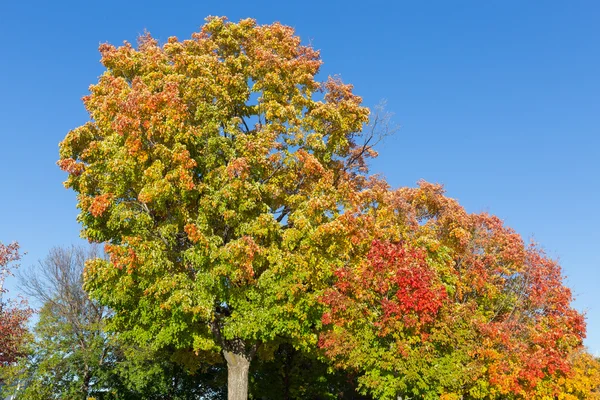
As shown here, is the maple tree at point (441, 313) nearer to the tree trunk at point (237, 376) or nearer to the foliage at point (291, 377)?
the tree trunk at point (237, 376)

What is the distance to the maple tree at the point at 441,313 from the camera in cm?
2012

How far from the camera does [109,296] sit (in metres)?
20.1

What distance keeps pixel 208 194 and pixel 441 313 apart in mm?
10713

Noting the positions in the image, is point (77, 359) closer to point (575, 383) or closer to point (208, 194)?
point (208, 194)

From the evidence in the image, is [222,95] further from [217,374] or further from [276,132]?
[217,374]

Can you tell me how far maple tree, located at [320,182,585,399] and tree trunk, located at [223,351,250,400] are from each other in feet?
12.2

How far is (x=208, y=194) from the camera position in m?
20.4

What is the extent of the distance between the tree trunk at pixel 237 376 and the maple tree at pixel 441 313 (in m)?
3.72

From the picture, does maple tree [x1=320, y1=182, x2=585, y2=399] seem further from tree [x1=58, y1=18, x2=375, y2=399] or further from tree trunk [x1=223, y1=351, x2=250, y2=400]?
tree trunk [x1=223, y1=351, x2=250, y2=400]

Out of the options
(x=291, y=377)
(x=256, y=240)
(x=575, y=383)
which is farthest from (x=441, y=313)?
(x=291, y=377)

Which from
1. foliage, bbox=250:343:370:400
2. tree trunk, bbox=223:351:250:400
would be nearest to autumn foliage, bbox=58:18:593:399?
tree trunk, bbox=223:351:250:400

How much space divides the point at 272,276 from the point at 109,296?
6.50 metres

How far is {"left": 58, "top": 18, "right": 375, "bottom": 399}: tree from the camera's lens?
62.7 feet

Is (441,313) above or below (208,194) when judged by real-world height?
below
